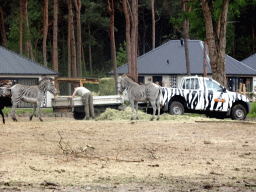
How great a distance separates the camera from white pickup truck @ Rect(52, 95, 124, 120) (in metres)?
23.0

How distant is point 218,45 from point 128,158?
59.5 ft

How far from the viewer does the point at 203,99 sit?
24016 mm

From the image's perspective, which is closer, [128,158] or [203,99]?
[128,158]

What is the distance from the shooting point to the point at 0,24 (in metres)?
70.6

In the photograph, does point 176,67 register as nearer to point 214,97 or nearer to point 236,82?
point 236,82

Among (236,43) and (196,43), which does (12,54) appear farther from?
(236,43)

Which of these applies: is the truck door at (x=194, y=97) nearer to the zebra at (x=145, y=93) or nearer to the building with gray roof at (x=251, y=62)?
the zebra at (x=145, y=93)

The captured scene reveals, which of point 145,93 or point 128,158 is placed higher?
point 145,93

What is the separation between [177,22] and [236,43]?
4350 centimetres

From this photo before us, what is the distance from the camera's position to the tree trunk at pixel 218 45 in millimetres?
28203

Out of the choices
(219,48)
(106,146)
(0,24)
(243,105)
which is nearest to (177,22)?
(219,48)

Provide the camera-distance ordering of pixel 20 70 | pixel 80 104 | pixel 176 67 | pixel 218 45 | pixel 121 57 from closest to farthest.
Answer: pixel 80 104 → pixel 218 45 → pixel 20 70 → pixel 176 67 → pixel 121 57

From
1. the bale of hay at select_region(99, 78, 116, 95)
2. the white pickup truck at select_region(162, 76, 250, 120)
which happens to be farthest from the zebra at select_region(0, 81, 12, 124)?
the bale of hay at select_region(99, 78, 116, 95)

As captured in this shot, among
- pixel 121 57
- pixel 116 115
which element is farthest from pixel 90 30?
pixel 116 115
